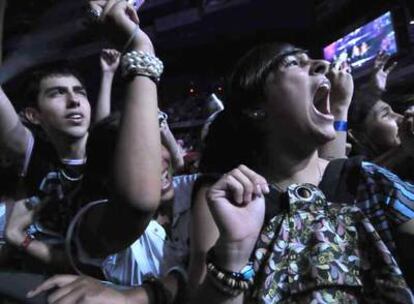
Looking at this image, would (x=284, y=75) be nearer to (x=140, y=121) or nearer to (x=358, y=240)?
(x=358, y=240)

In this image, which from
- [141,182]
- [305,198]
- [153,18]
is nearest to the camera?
[141,182]

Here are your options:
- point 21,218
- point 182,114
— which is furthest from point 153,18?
point 21,218

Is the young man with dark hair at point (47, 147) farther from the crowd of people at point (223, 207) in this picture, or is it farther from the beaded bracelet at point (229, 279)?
the beaded bracelet at point (229, 279)

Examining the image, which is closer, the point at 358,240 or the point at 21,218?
the point at 358,240

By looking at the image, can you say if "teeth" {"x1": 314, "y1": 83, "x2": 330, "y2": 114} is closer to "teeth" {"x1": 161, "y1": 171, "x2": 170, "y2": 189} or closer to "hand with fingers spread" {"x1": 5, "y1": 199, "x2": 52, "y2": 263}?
"teeth" {"x1": 161, "y1": 171, "x2": 170, "y2": 189}

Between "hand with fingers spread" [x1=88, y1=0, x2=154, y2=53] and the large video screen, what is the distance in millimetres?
7344

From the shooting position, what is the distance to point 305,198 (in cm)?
133

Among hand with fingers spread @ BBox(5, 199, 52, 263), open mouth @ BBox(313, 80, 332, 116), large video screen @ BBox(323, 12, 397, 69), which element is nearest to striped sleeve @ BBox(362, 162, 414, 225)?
open mouth @ BBox(313, 80, 332, 116)

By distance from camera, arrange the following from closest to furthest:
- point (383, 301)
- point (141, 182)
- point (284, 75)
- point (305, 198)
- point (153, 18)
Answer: point (141, 182), point (383, 301), point (305, 198), point (284, 75), point (153, 18)

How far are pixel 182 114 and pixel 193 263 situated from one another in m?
12.3

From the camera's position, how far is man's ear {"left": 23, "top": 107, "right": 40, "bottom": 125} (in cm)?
251

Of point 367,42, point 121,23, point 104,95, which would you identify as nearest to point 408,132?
point 121,23

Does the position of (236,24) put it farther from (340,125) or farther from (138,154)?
(138,154)

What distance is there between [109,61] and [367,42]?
24.3 ft
